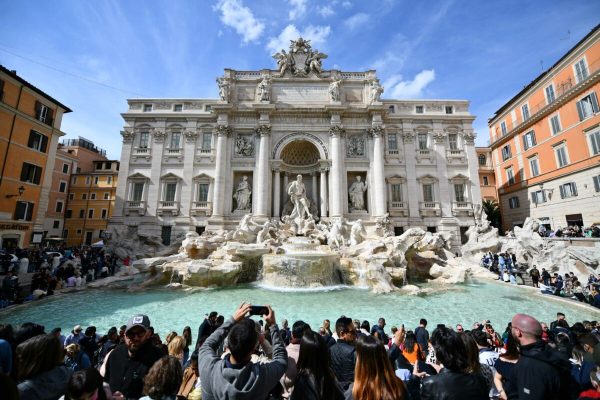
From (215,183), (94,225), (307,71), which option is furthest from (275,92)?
(94,225)

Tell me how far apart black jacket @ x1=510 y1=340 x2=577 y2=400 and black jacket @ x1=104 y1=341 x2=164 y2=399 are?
9.86ft

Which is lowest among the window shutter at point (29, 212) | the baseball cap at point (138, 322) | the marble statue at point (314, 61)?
the baseball cap at point (138, 322)

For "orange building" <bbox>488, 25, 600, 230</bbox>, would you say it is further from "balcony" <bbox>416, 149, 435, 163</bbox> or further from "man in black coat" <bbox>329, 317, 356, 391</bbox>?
"man in black coat" <bbox>329, 317, 356, 391</bbox>

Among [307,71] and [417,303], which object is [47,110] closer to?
[307,71]

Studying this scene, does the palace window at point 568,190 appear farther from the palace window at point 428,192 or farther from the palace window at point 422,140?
the palace window at point 422,140

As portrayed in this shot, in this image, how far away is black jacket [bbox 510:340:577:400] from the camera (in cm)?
188

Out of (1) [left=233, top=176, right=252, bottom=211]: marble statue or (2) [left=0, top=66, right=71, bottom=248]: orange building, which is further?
(1) [left=233, top=176, right=252, bottom=211]: marble statue

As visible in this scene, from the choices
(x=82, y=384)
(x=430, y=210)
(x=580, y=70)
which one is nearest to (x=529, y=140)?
(x=580, y=70)

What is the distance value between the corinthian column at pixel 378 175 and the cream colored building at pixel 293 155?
0.25 ft

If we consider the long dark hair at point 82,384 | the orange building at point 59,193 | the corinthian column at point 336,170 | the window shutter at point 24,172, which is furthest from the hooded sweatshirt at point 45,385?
the orange building at point 59,193

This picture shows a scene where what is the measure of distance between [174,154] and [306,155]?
1098 cm

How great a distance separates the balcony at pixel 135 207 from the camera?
20.2 m

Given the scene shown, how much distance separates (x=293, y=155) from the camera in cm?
2220

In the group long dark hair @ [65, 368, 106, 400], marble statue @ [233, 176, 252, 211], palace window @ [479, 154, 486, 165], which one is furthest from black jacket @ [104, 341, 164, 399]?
palace window @ [479, 154, 486, 165]
